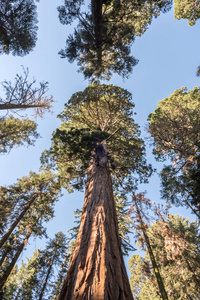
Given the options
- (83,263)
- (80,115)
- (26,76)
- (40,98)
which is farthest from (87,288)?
(80,115)

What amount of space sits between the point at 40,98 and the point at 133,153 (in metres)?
5.42

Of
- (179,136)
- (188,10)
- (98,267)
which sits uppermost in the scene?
(188,10)

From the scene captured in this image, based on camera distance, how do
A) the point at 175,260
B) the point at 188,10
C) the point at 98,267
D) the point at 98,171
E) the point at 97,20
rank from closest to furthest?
the point at 98,267 → the point at 98,171 → the point at 97,20 → the point at 175,260 → the point at 188,10

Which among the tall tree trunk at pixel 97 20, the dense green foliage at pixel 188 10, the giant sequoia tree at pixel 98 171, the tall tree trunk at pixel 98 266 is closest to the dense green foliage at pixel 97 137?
the giant sequoia tree at pixel 98 171

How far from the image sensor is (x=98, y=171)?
4945 millimetres

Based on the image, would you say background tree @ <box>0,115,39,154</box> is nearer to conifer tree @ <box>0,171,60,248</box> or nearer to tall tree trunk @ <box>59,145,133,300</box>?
conifer tree @ <box>0,171,60,248</box>

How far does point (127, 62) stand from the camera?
26.7 ft

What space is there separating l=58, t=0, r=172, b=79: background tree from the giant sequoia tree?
1278 mm

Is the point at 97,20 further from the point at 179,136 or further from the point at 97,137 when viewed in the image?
the point at 179,136

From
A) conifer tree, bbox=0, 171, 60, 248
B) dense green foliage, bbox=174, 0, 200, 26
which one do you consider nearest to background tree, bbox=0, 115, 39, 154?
conifer tree, bbox=0, 171, 60, 248

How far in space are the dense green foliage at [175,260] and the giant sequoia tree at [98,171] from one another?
3222mm

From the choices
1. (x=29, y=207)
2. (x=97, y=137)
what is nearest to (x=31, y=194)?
(x=29, y=207)

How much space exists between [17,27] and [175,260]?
15.0 m

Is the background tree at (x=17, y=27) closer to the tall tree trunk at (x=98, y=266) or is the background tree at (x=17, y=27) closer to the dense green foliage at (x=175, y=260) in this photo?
the tall tree trunk at (x=98, y=266)
